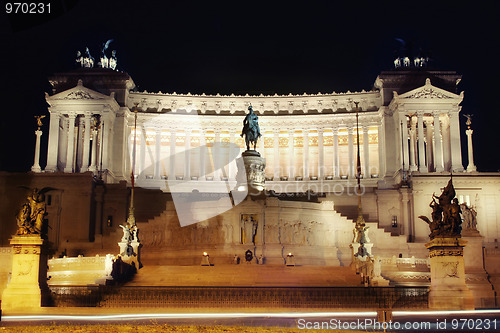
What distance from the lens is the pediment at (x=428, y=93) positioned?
87.0m

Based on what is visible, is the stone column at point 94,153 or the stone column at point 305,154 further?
the stone column at point 305,154

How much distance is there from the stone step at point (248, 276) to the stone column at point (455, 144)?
42570 mm

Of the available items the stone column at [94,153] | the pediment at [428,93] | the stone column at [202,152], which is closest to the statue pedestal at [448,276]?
the pediment at [428,93]

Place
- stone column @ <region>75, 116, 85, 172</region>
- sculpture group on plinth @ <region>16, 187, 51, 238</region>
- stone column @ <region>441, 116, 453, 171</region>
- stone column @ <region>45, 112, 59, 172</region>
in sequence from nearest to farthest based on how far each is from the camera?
sculpture group on plinth @ <region>16, 187, 51, 238</region>, stone column @ <region>441, 116, 453, 171</region>, stone column @ <region>45, 112, 59, 172</region>, stone column @ <region>75, 116, 85, 172</region>

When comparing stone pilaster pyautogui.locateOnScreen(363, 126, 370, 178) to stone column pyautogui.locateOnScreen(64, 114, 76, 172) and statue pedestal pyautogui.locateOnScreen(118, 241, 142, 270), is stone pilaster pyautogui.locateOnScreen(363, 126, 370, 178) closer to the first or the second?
stone column pyautogui.locateOnScreen(64, 114, 76, 172)

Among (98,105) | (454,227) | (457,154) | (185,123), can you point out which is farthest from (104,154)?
(454,227)

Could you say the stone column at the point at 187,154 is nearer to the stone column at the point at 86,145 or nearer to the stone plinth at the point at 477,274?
the stone column at the point at 86,145

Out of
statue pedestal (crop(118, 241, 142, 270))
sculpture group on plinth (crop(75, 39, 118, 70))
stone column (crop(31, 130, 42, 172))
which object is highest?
sculpture group on plinth (crop(75, 39, 118, 70))

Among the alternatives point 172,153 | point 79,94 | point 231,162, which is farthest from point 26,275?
point 231,162

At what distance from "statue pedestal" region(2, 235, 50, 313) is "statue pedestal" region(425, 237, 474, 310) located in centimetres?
1938

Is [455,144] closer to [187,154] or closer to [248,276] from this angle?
[187,154]

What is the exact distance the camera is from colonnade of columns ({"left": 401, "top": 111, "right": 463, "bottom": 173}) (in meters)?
86.2

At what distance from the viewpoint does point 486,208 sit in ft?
234

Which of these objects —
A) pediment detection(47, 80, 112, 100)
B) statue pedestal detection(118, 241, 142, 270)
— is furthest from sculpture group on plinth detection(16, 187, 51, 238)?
pediment detection(47, 80, 112, 100)
